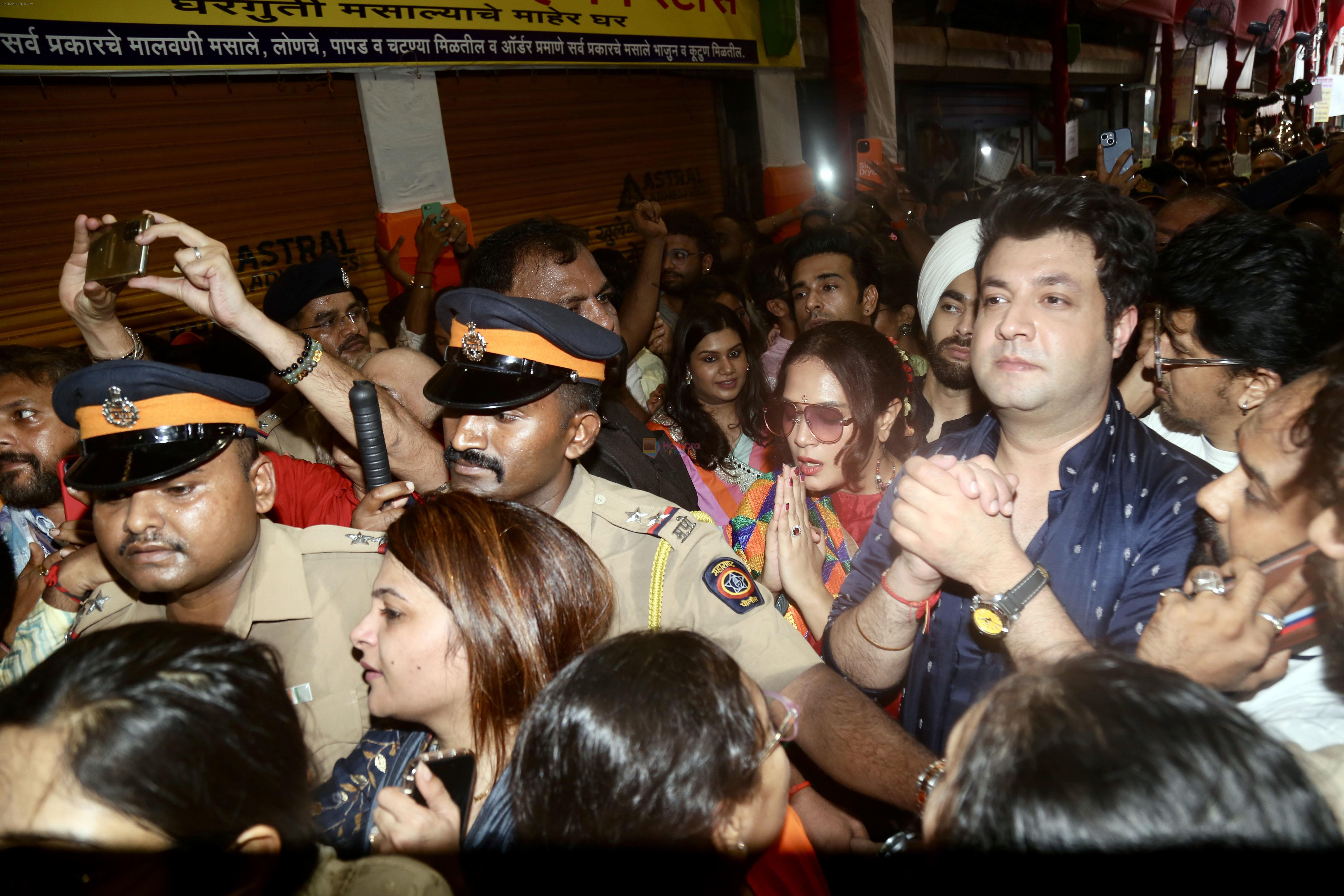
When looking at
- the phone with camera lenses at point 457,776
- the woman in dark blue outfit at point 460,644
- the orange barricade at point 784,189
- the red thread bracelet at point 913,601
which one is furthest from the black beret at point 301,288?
the orange barricade at point 784,189

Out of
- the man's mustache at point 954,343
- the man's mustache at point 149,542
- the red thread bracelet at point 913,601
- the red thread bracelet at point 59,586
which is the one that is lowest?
the red thread bracelet at point 913,601

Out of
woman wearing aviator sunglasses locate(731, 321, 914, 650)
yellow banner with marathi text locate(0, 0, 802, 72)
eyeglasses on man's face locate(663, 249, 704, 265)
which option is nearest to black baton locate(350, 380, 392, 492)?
woman wearing aviator sunglasses locate(731, 321, 914, 650)

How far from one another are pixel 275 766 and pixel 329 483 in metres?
1.76

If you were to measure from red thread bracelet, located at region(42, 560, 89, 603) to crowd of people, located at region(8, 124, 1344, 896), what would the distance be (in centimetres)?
4

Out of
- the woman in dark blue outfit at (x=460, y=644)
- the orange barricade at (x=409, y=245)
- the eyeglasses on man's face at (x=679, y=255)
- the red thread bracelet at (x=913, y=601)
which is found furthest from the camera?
the orange barricade at (x=409, y=245)

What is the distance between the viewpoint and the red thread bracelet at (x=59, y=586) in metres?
2.21

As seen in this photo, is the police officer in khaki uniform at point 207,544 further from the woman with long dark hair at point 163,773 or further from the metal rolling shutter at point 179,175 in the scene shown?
the metal rolling shutter at point 179,175

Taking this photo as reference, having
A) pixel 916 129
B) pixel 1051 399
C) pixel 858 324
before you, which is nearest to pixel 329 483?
pixel 858 324

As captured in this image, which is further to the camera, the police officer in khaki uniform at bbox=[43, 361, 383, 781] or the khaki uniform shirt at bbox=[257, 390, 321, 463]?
the khaki uniform shirt at bbox=[257, 390, 321, 463]

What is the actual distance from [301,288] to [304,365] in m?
1.51

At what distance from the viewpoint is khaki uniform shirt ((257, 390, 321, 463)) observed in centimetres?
341

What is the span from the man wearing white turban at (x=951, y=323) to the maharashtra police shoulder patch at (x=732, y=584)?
1378mm

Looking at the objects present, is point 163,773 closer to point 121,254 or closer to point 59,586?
point 59,586

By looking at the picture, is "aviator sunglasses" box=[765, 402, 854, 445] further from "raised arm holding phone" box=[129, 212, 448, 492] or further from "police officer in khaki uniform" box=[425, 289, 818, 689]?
"raised arm holding phone" box=[129, 212, 448, 492]
